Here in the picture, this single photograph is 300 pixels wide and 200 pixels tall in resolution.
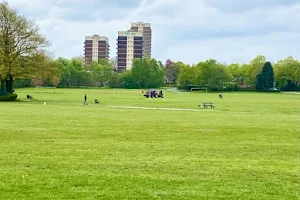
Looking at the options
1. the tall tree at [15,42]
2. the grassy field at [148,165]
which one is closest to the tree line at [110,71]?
the tall tree at [15,42]

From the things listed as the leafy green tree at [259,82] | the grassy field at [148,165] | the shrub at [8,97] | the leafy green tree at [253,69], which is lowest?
the shrub at [8,97]

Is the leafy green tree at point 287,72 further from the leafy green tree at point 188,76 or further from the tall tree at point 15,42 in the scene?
the tall tree at point 15,42

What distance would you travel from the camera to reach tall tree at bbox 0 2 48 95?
63688 mm

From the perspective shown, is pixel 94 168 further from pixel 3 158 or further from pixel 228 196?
pixel 228 196

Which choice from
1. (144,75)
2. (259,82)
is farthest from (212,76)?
(144,75)

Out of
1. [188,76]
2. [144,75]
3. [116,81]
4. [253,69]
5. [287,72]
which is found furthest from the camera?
[116,81]

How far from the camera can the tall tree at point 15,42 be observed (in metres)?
63.7

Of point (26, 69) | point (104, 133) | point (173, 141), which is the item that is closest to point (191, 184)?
point (173, 141)

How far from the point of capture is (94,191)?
9227 millimetres

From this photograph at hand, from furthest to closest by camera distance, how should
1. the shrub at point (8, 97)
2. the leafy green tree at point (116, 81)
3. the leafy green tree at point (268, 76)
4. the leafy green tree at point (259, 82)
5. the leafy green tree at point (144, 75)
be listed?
the leafy green tree at point (116, 81), the leafy green tree at point (144, 75), the leafy green tree at point (259, 82), the leafy green tree at point (268, 76), the shrub at point (8, 97)

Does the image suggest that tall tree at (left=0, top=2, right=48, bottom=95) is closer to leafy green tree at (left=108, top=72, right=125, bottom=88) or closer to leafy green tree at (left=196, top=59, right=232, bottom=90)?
leafy green tree at (left=196, top=59, right=232, bottom=90)

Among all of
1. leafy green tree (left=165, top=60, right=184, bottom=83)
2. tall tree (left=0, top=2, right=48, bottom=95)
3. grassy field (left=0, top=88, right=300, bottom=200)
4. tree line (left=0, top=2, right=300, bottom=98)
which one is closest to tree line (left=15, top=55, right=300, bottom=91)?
tree line (left=0, top=2, right=300, bottom=98)

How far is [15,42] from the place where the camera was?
6500 cm

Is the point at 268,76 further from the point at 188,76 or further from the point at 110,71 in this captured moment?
the point at 110,71
